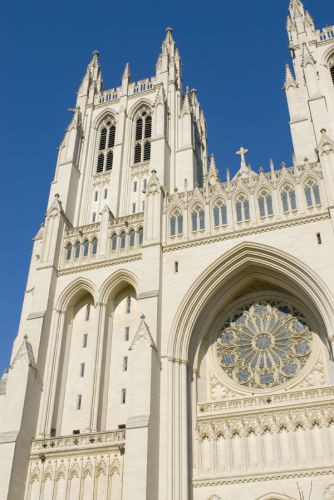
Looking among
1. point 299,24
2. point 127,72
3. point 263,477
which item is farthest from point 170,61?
point 263,477

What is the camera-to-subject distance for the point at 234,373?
23.5 metres

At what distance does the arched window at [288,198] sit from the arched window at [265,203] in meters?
0.58

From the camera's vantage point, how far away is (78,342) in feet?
85.5

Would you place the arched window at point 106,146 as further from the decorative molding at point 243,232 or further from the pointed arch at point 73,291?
the decorative molding at point 243,232

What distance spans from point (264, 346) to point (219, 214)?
645 cm

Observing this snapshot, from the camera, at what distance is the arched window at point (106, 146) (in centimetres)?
3416

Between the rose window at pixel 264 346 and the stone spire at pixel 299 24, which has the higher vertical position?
the stone spire at pixel 299 24

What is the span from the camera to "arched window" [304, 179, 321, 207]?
2462 cm

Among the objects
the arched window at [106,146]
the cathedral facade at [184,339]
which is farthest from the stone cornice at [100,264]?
the arched window at [106,146]

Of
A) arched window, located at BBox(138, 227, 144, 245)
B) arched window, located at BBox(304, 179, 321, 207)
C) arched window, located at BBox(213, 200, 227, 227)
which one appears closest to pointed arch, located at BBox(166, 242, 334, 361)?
arched window, located at BBox(213, 200, 227, 227)

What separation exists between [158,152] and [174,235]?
6.71m

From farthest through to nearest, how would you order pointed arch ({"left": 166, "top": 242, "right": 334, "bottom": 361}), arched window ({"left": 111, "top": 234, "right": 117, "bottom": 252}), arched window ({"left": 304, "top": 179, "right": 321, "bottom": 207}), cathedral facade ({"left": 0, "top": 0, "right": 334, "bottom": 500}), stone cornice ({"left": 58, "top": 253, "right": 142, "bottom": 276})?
arched window ({"left": 111, "top": 234, "right": 117, "bottom": 252})
stone cornice ({"left": 58, "top": 253, "right": 142, "bottom": 276})
arched window ({"left": 304, "top": 179, "right": 321, "bottom": 207})
pointed arch ({"left": 166, "top": 242, "right": 334, "bottom": 361})
cathedral facade ({"left": 0, "top": 0, "right": 334, "bottom": 500})

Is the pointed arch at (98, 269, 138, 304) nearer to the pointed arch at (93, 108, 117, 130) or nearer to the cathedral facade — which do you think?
the cathedral facade

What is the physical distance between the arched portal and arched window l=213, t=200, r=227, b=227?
199 centimetres
